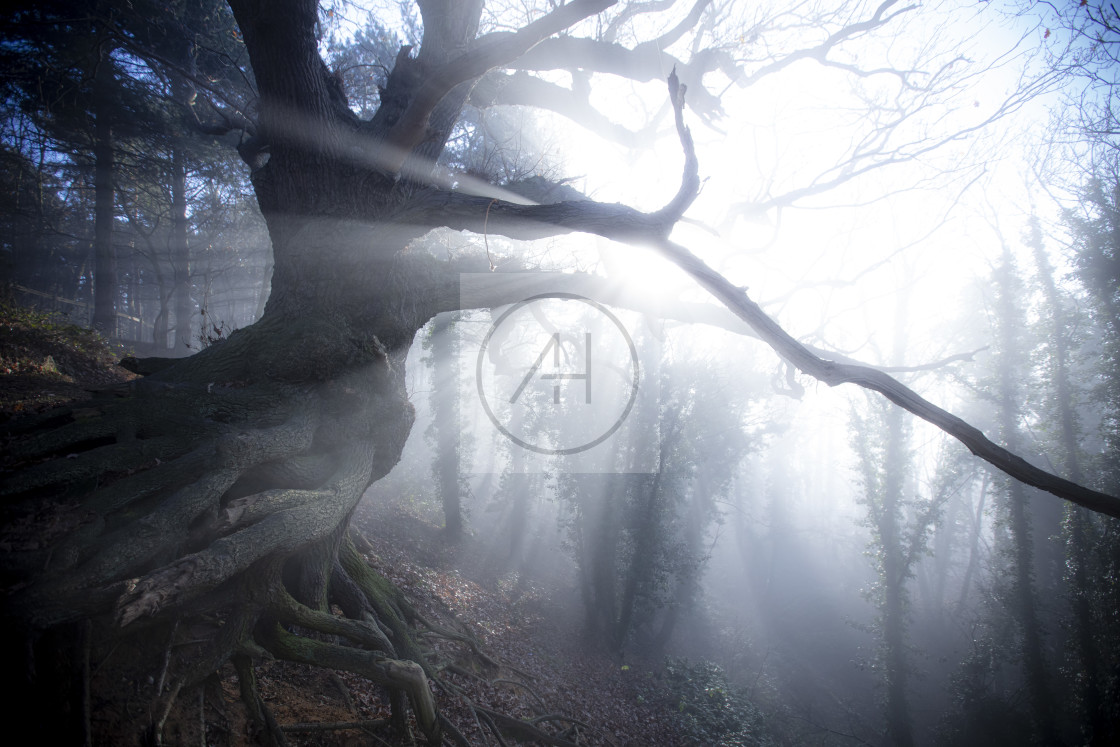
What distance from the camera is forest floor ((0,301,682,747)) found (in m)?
3.20

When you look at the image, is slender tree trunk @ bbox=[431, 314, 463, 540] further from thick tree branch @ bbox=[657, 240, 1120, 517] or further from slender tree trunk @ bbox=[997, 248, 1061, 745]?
slender tree trunk @ bbox=[997, 248, 1061, 745]

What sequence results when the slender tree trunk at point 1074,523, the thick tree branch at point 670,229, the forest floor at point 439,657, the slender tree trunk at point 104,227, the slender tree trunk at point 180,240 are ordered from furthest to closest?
1. the slender tree trunk at point 180,240
2. the slender tree trunk at point 104,227
3. the slender tree trunk at point 1074,523
4. the thick tree branch at point 670,229
5. the forest floor at point 439,657

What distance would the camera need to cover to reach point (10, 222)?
14352 mm

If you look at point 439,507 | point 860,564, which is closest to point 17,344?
point 439,507

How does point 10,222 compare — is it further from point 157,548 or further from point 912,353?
point 912,353

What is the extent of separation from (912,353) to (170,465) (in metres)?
22.2

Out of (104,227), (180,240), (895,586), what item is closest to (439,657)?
(895,586)

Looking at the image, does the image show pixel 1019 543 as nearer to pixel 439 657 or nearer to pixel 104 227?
pixel 439 657

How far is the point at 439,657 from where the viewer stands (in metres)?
5.53

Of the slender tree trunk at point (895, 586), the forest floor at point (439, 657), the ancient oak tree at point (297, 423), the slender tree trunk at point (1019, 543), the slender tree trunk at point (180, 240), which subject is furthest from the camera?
the slender tree trunk at point (180, 240)

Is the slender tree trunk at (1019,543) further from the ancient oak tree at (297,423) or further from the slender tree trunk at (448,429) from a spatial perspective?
the slender tree trunk at (448,429)

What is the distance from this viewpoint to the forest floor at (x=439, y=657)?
3.20 m

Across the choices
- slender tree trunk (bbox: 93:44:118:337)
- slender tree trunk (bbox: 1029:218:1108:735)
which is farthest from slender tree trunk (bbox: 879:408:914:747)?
slender tree trunk (bbox: 93:44:118:337)

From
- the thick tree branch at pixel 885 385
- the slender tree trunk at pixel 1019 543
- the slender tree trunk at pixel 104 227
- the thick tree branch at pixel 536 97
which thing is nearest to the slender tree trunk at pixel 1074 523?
the slender tree trunk at pixel 1019 543
